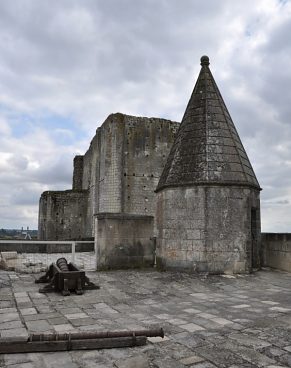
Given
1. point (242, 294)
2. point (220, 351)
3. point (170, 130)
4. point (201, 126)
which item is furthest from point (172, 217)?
point (170, 130)

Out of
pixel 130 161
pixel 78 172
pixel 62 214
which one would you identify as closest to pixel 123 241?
pixel 130 161

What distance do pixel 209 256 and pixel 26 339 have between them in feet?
22.1

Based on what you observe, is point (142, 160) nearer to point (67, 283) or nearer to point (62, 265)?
point (62, 265)

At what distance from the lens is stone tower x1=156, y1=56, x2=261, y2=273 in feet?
32.7

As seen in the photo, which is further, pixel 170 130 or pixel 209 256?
pixel 170 130

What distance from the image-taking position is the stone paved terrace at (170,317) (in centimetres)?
373

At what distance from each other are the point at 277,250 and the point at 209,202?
3.12 m

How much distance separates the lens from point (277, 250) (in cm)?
1145

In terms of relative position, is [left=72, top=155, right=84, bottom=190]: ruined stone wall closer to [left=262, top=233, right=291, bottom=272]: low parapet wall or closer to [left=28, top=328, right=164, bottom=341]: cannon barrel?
[left=262, top=233, right=291, bottom=272]: low parapet wall

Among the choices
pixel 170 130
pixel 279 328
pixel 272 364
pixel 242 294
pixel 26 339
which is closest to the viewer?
pixel 272 364

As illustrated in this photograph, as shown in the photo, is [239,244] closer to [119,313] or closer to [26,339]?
[119,313]

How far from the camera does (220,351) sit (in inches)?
155

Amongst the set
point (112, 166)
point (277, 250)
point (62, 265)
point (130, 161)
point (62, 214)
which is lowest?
point (62, 265)

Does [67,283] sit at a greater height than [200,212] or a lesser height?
lesser
